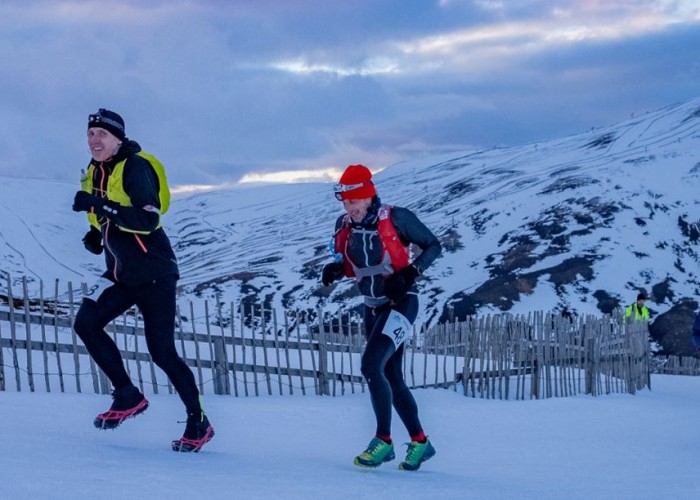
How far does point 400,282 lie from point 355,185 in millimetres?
618

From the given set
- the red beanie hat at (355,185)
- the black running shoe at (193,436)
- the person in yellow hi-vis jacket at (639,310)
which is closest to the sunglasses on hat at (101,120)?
Answer: the red beanie hat at (355,185)

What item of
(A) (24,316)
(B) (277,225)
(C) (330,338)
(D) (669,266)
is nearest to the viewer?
(A) (24,316)

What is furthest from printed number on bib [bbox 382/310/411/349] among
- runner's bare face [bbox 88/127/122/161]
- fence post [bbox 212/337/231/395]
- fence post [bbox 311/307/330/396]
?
fence post [bbox 311/307/330/396]

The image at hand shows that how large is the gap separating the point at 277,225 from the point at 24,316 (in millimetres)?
54108

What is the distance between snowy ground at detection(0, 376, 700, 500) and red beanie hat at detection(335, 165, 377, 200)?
1.56m

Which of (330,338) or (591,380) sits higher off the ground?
(330,338)

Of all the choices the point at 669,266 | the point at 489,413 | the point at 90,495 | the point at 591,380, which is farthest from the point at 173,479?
the point at 669,266

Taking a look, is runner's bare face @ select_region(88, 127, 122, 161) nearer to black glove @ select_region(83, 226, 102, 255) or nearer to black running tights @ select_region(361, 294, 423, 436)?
black glove @ select_region(83, 226, 102, 255)

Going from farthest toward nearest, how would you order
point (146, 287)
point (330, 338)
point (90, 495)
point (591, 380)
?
1. point (591, 380)
2. point (330, 338)
3. point (146, 287)
4. point (90, 495)

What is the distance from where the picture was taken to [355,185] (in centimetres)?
538

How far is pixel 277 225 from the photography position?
6316 cm

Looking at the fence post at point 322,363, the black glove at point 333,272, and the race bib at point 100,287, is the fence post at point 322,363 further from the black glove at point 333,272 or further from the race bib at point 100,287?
the race bib at point 100,287

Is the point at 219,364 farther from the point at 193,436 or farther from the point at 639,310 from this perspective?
the point at 639,310

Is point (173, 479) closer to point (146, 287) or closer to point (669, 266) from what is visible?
point (146, 287)
